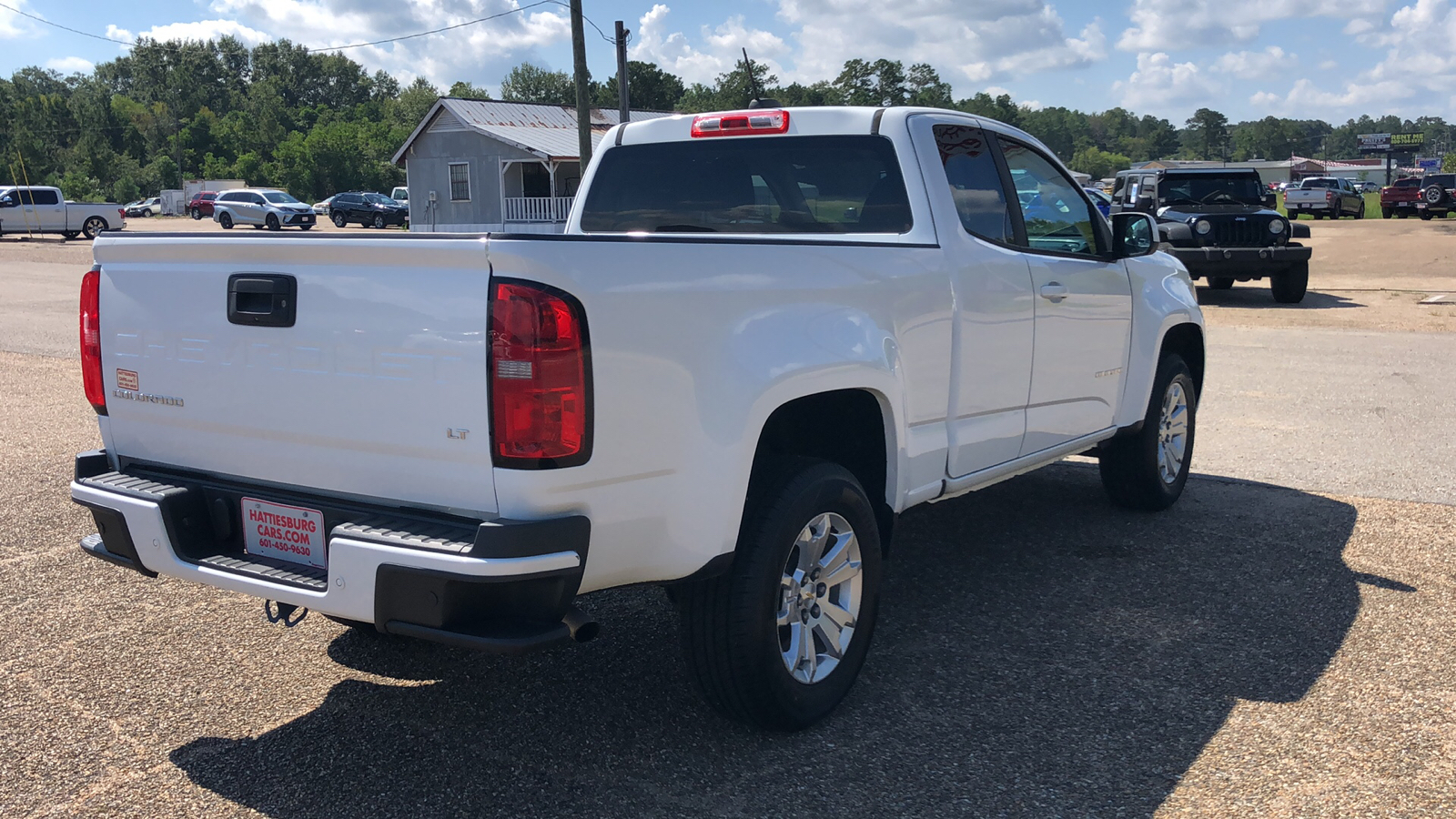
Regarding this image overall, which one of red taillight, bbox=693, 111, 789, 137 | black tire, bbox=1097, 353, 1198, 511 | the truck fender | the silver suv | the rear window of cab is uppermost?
the silver suv

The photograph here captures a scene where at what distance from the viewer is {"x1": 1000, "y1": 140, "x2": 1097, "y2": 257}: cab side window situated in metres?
4.95

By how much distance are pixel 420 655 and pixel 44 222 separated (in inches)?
1767

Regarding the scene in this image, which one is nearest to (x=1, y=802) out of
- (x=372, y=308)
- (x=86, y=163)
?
(x=372, y=308)

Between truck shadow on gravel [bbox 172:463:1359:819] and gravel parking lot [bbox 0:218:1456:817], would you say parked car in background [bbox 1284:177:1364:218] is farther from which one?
truck shadow on gravel [bbox 172:463:1359:819]

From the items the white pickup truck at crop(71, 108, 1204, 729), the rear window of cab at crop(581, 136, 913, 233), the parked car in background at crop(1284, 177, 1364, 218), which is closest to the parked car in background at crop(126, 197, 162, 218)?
→ the parked car in background at crop(1284, 177, 1364, 218)

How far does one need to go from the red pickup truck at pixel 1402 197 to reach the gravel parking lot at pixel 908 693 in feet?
148

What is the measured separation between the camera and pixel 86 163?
348ft

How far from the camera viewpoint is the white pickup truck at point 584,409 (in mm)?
2799

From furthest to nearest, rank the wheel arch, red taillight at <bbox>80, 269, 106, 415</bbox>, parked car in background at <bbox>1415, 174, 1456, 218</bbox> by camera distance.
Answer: parked car in background at <bbox>1415, 174, 1456, 218</bbox>, the wheel arch, red taillight at <bbox>80, 269, 106, 415</bbox>

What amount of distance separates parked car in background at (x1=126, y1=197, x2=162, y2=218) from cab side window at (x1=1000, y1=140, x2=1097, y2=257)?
283ft

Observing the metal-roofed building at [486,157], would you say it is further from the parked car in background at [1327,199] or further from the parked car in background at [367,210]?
the parked car in background at [1327,199]

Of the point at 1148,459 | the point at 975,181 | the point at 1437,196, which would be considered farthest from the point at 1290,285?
the point at 1437,196

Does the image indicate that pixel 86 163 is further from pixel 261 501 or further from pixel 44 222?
pixel 261 501

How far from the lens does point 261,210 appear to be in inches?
1881
